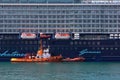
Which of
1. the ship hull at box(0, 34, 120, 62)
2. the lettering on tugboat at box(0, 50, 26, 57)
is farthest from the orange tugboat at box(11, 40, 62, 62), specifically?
the lettering on tugboat at box(0, 50, 26, 57)

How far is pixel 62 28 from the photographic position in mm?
83750

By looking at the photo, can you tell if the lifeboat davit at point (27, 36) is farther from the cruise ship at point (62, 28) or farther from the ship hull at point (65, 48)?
the ship hull at point (65, 48)

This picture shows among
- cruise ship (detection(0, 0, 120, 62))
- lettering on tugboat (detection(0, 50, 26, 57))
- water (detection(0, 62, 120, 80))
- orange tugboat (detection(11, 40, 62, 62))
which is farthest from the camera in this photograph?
cruise ship (detection(0, 0, 120, 62))

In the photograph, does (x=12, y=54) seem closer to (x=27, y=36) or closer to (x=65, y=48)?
(x=27, y=36)

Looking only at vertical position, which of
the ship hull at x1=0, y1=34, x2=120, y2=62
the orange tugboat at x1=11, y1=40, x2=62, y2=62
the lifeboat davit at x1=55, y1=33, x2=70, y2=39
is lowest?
the orange tugboat at x1=11, y1=40, x2=62, y2=62

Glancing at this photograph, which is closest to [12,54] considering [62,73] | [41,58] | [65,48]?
[41,58]

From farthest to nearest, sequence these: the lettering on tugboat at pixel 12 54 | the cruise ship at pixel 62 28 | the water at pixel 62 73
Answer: the cruise ship at pixel 62 28
the lettering on tugboat at pixel 12 54
the water at pixel 62 73

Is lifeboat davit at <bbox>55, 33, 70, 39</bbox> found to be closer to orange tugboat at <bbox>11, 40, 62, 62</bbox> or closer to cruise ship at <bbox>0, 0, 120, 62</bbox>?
cruise ship at <bbox>0, 0, 120, 62</bbox>

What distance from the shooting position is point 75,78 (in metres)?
56.8

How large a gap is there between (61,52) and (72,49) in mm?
1418

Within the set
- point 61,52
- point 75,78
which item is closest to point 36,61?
point 61,52

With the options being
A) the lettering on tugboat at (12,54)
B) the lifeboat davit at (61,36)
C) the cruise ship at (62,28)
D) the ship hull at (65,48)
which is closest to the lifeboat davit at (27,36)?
the cruise ship at (62,28)

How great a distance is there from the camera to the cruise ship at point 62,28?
272 ft

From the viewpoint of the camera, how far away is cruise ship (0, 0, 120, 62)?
82.8 meters
